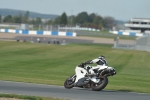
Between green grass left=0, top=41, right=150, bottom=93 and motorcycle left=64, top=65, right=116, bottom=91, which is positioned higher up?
motorcycle left=64, top=65, right=116, bottom=91

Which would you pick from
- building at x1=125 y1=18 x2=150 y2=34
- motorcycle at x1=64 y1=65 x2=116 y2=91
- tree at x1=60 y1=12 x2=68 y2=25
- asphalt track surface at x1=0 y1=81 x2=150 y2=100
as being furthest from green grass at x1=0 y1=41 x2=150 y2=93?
tree at x1=60 y1=12 x2=68 y2=25

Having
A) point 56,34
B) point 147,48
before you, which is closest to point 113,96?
point 147,48

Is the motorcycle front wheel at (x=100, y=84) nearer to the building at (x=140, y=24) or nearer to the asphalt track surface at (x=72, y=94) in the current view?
the asphalt track surface at (x=72, y=94)

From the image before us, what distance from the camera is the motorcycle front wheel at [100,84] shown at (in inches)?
678

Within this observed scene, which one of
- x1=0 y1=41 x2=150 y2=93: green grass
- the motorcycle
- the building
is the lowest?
the building

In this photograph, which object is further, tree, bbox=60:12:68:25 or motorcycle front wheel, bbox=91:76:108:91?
tree, bbox=60:12:68:25

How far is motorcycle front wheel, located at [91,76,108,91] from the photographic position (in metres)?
17.2

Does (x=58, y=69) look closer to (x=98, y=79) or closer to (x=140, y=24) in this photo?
(x=98, y=79)

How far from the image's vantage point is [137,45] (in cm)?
6969

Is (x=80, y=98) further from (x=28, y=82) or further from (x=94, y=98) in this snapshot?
(x=28, y=82)

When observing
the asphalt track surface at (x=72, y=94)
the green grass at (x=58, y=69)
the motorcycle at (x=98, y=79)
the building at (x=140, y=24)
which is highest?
the motorcycle at (x=98, y=79)

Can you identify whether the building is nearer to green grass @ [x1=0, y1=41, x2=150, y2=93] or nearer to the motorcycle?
green grass @ [x1=0, y1=41, x2=150, y2=93]

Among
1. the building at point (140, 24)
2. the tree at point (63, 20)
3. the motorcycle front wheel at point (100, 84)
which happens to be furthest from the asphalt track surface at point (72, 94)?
the tree at point (63, 20)

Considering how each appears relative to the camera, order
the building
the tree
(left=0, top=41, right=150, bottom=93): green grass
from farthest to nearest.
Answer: the tree, the building, (left=0, top=41, right=150, bottom=93): green grass
